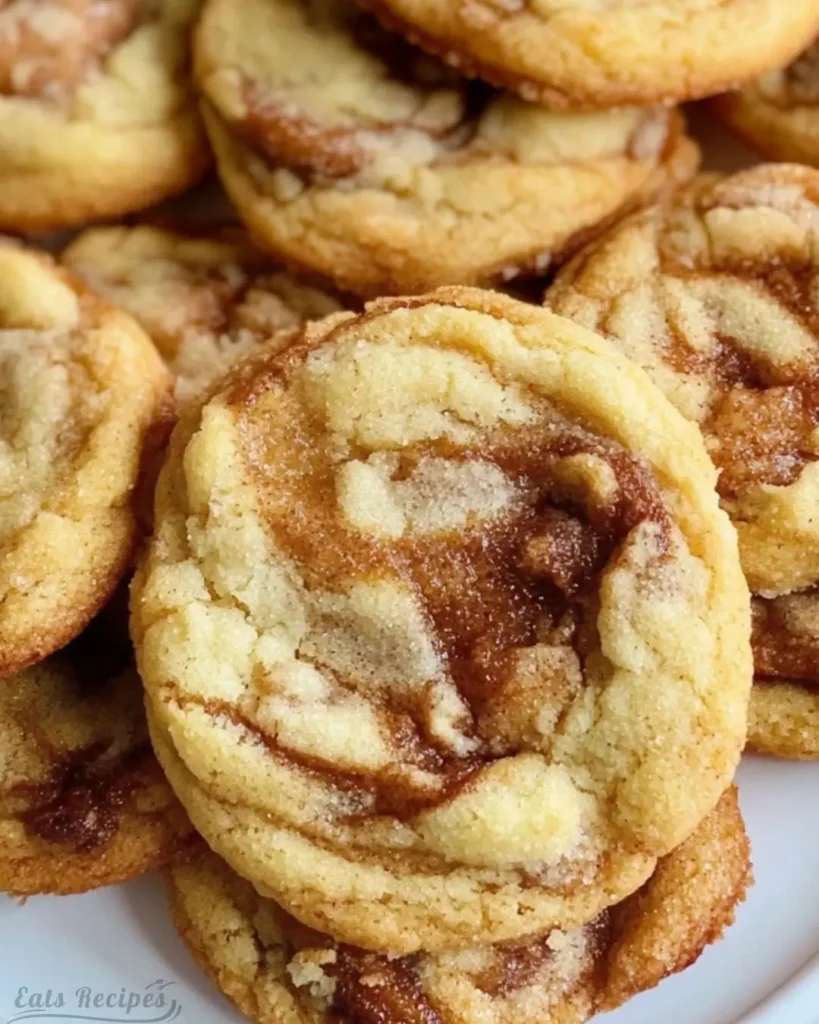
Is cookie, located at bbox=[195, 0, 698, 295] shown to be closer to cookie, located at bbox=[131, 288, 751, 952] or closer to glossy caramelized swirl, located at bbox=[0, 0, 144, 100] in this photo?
glossy caramelized swirl, located at bbox=[0, 0, 144, 100]

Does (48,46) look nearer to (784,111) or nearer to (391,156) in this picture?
(391,156)

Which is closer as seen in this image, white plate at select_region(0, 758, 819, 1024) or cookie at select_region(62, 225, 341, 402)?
white plate at select_region(0, 758, 819, 1024)

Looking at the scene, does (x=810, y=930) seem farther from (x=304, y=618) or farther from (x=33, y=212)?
(x=33, y=212)

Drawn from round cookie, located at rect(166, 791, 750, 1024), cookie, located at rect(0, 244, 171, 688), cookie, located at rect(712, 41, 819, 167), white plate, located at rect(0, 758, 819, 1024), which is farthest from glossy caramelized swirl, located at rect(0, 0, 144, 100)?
round cookie, located at rect(166, 791, 750, 1024)

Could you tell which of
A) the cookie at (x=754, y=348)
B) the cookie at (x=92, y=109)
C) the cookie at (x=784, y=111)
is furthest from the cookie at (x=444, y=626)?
the cookie at (x=784, y=111)

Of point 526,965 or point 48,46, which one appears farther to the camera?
point 48,46

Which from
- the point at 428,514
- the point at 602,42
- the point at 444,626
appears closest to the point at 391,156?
the point at 602,42
